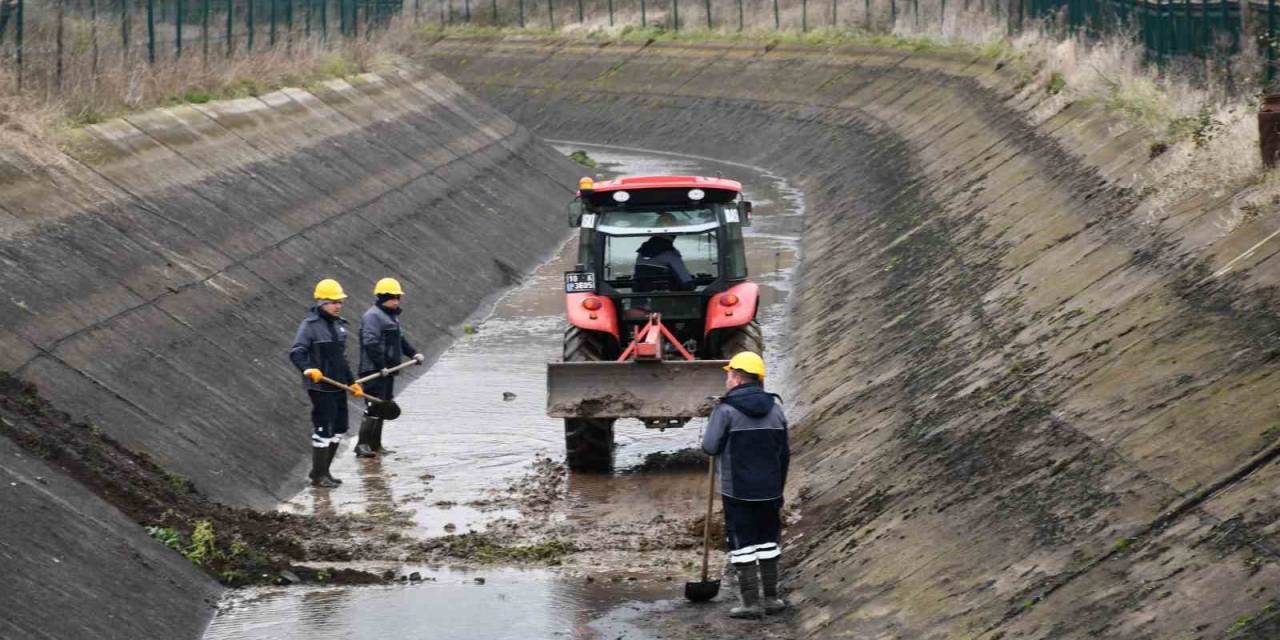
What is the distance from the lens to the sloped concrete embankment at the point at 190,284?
11969 mm

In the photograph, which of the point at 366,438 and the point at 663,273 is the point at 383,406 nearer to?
the point at 366,438

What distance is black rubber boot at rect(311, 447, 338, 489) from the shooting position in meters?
16.2

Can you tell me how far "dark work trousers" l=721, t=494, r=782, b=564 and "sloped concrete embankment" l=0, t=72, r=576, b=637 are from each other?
3.53 meters

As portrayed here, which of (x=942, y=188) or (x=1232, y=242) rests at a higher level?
(x=1232, y=242)

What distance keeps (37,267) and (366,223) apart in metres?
10.4

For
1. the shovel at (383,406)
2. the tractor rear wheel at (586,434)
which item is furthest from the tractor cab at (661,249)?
the shovel at (383,406)

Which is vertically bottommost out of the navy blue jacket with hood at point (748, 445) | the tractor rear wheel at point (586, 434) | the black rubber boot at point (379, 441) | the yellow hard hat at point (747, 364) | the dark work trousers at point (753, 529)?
the black rubber boot at point (379, 441)

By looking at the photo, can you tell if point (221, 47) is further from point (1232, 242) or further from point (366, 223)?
point (1232, 242)

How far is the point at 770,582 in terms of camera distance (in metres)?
11.6

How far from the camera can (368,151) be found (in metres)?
32.2

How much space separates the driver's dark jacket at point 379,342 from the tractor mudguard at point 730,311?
9.21 ft

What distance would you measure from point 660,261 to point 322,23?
31.4m

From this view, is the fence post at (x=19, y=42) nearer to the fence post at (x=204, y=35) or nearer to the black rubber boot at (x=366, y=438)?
the fence post at (x=204, y=35)

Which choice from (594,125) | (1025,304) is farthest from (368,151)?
(594,125)
